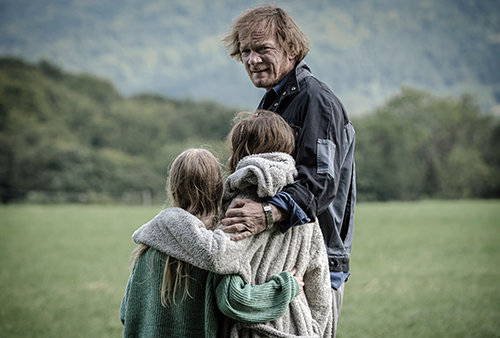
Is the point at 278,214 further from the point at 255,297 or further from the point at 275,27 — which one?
the point at 275,27

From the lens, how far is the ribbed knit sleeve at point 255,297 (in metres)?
2.16

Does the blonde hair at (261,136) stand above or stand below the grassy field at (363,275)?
above

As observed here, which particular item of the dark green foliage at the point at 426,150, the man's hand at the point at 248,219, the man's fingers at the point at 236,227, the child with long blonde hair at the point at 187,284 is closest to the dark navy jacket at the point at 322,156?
the man's hand at the point at 248,219

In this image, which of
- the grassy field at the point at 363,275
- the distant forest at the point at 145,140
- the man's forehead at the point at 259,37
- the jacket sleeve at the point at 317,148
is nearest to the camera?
the jacket sleeve at the point at 317,148

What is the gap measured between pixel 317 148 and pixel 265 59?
671mm

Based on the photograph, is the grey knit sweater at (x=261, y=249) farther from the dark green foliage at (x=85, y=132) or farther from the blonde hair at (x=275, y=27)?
the dark green foliage at (x=85, y=132)

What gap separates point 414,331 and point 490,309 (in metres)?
2.50

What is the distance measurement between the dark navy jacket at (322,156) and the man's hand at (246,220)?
5.5 inches

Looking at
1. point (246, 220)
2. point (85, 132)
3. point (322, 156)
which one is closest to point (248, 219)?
point (246, 220)

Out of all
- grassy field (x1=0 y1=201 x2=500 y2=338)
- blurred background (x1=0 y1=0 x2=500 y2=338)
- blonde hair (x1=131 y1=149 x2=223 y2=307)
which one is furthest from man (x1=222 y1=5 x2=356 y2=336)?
grassy field (x1=0 y1=201 x2=500 y2=338)

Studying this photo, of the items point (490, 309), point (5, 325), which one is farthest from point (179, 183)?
point (490, 309)

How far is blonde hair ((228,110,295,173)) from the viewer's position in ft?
7.91

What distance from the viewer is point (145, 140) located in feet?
209

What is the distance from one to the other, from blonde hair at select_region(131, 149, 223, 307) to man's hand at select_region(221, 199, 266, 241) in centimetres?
16
